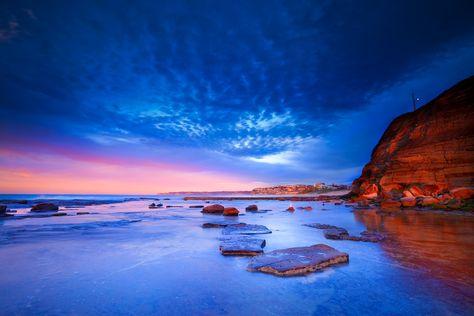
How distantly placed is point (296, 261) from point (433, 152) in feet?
116

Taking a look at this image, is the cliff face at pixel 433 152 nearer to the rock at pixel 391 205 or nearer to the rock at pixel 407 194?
the rock at pixel 407 194

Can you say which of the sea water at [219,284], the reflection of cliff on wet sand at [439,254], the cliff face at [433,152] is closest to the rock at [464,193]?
the cliff face at [433,152]

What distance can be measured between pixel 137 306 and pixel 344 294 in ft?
11.9

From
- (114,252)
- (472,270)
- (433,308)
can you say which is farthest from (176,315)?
(472,270)

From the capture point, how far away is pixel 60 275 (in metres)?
5.76

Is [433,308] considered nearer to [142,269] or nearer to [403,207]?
[142,269]

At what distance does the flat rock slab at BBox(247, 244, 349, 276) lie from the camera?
5.82 metres

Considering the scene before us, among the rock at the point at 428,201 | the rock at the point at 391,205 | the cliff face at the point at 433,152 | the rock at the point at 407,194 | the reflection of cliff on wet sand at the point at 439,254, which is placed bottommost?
the reflection of cliff on wet sand at the point at 439,254

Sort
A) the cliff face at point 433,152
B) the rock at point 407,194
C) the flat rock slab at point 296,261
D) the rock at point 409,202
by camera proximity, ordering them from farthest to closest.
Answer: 1. the rock at point 407,194
2. the cliff face at point 433,152
3. the rock at point 409,202
4. the flat rock slab at point 296,261

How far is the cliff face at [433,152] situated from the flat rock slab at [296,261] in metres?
29.7

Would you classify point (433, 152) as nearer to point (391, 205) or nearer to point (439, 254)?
point (391, 205)

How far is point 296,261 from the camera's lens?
6344mm

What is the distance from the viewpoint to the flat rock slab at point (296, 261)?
582cm

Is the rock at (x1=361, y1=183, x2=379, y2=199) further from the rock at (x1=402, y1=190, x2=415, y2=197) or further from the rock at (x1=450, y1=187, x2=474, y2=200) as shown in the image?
the rock at (x1=450, y1=187, x2=474, y2=200)
